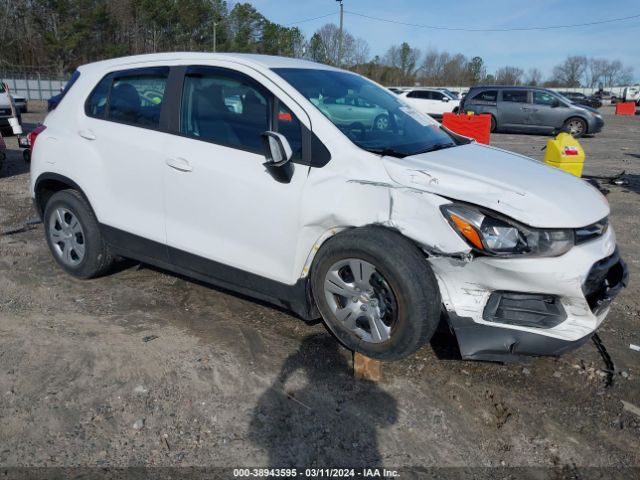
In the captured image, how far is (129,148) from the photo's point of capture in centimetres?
390

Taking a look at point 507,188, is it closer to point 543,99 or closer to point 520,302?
point 520,302

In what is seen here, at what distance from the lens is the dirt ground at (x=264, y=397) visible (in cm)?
258

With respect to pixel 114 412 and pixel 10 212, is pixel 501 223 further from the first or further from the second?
pixel 10 212

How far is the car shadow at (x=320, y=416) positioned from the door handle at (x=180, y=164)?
1420 millimetres

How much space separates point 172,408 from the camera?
2875mm

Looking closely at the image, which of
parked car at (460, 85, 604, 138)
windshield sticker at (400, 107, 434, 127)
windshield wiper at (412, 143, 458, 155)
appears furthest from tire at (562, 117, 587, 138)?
windshield wiper at (412, 143, 458, 155)

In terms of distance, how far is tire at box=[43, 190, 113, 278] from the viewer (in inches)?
169

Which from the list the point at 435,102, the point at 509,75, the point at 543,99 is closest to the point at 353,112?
the point at 543,99

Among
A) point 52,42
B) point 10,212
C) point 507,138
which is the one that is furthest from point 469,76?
point 10,212

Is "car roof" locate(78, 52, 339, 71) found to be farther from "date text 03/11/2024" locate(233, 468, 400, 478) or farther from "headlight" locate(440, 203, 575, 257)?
"date text 03/11/2024" locate(233, 468, 400, 478)

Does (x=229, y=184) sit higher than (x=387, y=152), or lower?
lower

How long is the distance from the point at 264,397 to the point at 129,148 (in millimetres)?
2090

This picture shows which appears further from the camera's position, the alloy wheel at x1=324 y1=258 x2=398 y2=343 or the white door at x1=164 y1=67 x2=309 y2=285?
the white door at x1=164 y1=67 x2=309 y2=285

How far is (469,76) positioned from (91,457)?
108 meters
